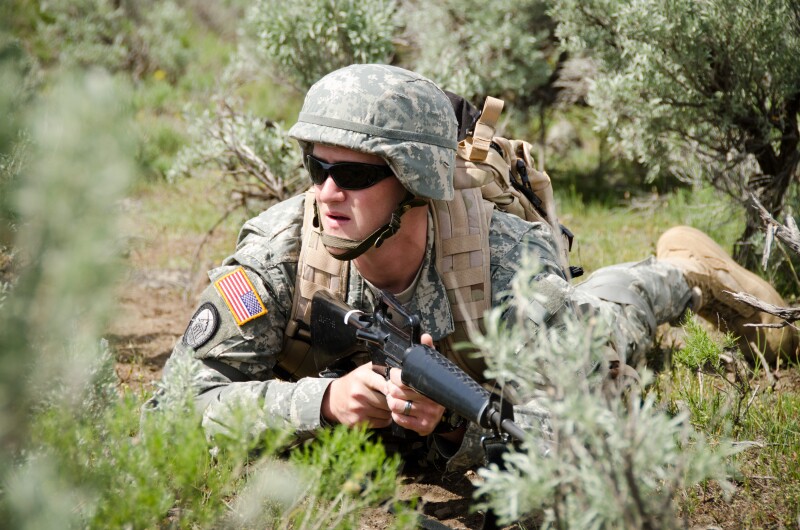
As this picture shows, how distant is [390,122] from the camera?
2.88 m

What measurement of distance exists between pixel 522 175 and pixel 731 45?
1642 millimetres

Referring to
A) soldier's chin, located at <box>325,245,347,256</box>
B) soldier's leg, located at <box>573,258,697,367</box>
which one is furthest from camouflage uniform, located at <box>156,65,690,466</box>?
soldier's leg, located at <box>573,258,697,367</box>

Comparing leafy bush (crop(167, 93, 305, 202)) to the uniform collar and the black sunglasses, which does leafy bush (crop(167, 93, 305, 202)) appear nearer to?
the uniform collar

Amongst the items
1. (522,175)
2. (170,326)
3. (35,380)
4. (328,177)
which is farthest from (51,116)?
(170,326)

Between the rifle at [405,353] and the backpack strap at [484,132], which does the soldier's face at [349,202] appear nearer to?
the rifle at [405,353]

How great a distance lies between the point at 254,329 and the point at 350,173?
0.69m

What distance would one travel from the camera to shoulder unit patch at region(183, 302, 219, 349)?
9.90 feet

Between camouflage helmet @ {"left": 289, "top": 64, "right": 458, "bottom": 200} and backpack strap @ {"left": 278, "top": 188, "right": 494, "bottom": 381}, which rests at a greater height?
camouflage helmet @ {"left": 289, "top": 64, "right": 458, "bottom": 200}

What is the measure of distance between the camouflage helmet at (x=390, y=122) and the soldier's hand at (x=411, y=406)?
67 cm

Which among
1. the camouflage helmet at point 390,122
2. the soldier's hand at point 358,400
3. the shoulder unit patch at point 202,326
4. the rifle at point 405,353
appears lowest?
the soldier's hand at point 358,400

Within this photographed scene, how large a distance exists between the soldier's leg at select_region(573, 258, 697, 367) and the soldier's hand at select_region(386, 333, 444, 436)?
1.39m

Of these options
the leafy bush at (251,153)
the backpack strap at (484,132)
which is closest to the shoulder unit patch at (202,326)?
the backpack strap at (484,132)

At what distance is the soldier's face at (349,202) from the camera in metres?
2.91

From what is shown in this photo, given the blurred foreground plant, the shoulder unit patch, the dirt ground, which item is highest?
the blurred foreground plant
